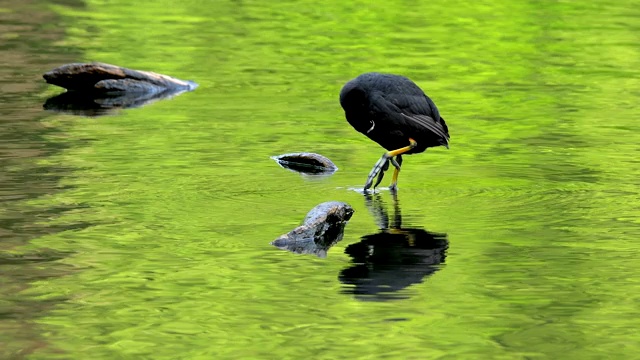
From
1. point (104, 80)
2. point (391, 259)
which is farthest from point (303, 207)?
point (104, 80)

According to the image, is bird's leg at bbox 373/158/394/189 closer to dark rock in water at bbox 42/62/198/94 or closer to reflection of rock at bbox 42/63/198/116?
reflection of rock at bbox 42/63/198/116

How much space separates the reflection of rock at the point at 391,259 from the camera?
10.7 m

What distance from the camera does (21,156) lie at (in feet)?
52.0

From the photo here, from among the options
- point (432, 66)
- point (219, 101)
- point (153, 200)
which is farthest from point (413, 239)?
point (432, 66)

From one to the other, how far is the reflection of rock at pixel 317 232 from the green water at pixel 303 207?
16 cm

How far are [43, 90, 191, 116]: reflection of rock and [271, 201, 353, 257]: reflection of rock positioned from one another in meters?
7.48

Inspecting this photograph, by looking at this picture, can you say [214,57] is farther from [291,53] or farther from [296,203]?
[296,203]

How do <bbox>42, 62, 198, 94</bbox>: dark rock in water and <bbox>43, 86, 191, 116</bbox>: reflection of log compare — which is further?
<bbox>42, 62, 198, 94</bbox>: dark rock in water

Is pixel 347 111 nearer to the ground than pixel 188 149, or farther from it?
farther from it

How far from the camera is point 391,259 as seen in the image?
11.5 meters

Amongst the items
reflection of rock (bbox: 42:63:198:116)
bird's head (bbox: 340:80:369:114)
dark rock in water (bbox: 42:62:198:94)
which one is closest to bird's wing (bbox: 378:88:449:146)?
bird's head (bbox: 340:80:369:114)

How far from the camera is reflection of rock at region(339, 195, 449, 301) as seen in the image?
10.7 m

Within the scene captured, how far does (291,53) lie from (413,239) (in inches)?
533

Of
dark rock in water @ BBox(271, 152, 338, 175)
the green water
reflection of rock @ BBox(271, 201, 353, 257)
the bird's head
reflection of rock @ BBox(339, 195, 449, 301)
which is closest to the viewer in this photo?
the green water
